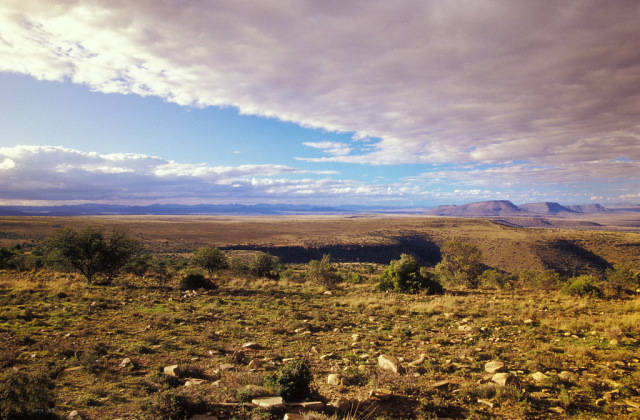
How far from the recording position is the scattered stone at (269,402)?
18.1ft

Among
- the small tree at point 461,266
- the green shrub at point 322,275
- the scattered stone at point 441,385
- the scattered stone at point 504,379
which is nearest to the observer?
the scattered stone at point 504,379

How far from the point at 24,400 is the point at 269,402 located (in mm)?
4348

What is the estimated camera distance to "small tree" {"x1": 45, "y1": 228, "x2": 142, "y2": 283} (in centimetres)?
1952

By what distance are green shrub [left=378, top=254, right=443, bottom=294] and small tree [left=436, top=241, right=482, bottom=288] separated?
8.87 metres

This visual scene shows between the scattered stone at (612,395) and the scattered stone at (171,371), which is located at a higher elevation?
the scattered stone at (612,395)

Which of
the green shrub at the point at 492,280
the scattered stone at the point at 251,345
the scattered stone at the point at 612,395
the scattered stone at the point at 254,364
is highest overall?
the scattered stone at the point at 612,395

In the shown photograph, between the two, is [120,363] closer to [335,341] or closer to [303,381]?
[303,381]

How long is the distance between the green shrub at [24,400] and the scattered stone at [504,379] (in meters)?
9.17

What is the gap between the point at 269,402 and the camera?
5.62 meters

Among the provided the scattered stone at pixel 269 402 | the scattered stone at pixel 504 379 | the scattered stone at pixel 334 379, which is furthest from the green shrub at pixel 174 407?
the scattered stone at pixel 504 379

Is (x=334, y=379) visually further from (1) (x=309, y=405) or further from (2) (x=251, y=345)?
(2) (x=251, y=345)

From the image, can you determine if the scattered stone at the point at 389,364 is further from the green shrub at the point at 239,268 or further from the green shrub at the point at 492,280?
the green shrub at the point at 239,268

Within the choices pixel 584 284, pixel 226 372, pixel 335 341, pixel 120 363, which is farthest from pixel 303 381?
pixel 584 284

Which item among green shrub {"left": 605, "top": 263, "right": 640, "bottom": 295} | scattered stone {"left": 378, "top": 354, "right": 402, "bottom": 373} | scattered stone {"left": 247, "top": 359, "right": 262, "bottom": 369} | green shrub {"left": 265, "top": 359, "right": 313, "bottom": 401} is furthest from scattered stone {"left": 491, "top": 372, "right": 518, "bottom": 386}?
green shrub {"left": 605, "top": 263, "right": 640, "bottom": 295}
